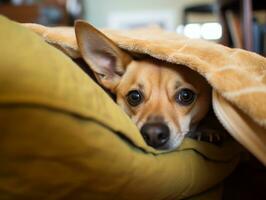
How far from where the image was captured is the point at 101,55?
1173 millimetres

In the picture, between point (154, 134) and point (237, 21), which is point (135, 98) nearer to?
point (154, 134)

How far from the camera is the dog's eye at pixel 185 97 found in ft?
3.79

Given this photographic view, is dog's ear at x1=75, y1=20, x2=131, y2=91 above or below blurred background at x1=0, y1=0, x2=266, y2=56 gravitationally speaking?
above

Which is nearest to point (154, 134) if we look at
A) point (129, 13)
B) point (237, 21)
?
point (237, 21)

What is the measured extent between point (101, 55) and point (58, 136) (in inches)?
26.5

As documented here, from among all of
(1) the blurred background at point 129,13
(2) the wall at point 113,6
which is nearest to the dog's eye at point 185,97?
(1) the blurred background at point 129,13

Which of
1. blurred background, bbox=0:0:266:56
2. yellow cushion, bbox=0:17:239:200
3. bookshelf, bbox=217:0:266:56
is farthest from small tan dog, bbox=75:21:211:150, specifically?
blurred background, bbox=0:0:266:56

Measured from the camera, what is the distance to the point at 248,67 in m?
0.86

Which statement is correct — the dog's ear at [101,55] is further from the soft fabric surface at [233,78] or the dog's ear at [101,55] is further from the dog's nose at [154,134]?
the dog's nose at [154,134]

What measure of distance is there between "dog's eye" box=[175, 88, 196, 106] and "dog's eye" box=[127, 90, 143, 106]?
0.11 metres

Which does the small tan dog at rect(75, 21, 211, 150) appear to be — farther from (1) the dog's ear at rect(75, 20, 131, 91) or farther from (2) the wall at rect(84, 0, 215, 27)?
(2) the wall at rect(84, 0, 215, 27)

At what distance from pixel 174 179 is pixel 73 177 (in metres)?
0.24

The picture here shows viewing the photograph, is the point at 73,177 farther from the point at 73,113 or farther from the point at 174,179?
the point at 174,179

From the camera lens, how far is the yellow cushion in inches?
19.9
